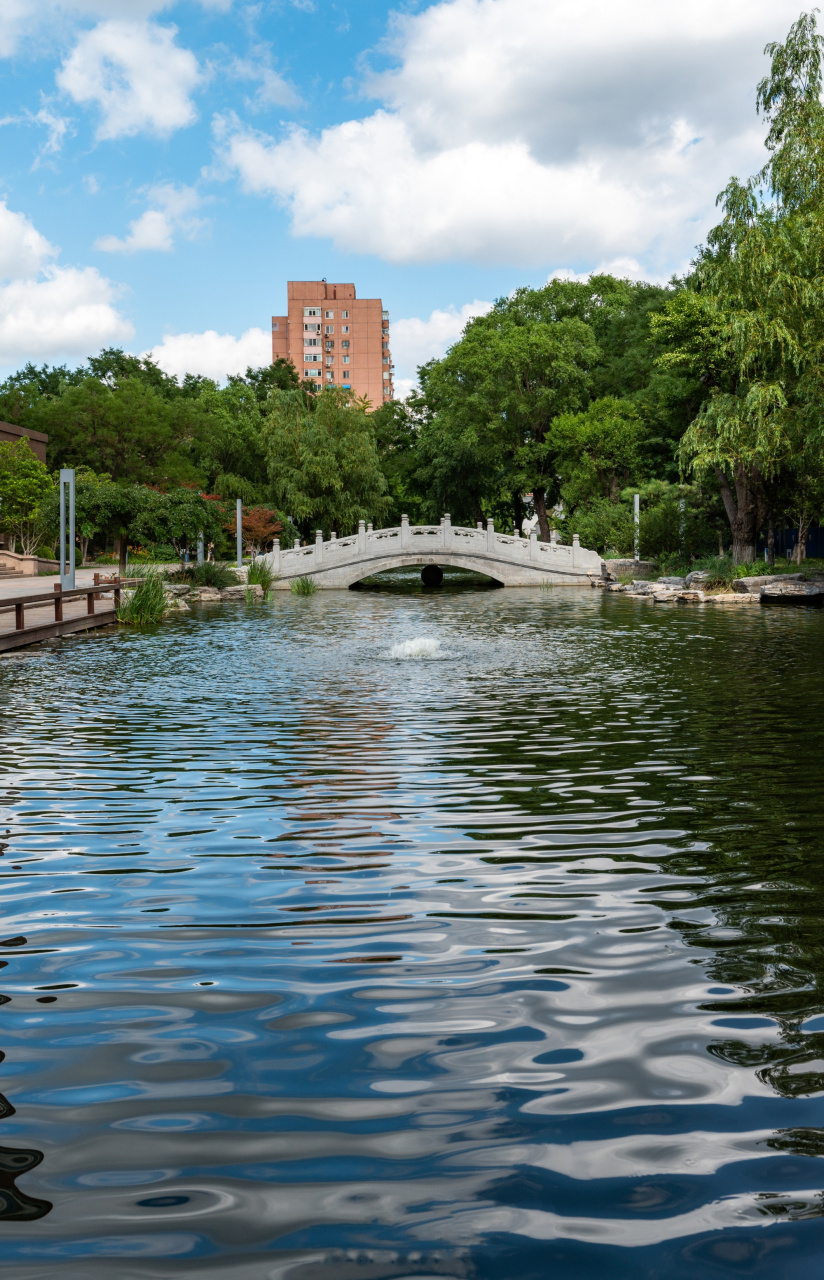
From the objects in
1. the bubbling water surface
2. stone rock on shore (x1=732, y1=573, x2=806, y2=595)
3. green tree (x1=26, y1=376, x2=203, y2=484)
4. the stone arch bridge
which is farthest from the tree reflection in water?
green tree (x1=26, y1=376, x2=203, y2=484)

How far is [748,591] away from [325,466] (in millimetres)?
23178

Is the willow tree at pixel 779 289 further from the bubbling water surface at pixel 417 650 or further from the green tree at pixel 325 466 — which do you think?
the green tree at pixel 325 466

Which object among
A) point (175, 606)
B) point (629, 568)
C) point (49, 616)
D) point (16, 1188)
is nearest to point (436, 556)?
point (629, 568)

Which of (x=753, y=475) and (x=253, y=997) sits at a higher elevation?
(x=753, y=475)

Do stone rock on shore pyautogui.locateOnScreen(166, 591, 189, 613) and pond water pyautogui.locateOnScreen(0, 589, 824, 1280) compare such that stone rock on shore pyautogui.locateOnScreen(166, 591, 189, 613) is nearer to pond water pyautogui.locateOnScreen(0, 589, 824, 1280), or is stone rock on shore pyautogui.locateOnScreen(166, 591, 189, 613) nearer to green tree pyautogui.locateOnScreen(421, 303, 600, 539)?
pond water pyautogui.locateOnScreen(0, 589, 824, 1280)

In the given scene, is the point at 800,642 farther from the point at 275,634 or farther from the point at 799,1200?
the point at 799,1200

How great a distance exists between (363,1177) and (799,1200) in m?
0.96

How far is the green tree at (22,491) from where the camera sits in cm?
4072

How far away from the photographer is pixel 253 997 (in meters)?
3.66

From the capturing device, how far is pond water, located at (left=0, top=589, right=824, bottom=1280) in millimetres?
2389

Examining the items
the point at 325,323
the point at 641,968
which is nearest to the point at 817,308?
the point at 641,968

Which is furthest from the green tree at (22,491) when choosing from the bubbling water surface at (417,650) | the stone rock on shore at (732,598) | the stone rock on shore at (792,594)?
the bubbling water surface at (417,650)

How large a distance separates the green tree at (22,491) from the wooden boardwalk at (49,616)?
17.3 meters

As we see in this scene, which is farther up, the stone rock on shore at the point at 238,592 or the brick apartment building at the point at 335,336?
the brick apartment building at the point at 335,336
